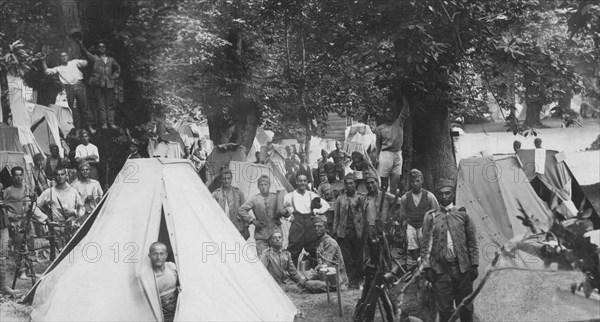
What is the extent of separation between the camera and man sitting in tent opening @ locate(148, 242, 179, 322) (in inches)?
469

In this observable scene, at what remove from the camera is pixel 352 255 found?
1486 centimetres

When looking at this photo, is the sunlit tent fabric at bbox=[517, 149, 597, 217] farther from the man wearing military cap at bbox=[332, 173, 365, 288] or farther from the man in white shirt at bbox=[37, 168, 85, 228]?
the man in white shirt at bbox=[37, 168, 85, 228]

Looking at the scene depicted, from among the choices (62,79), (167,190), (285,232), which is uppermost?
(62,79)

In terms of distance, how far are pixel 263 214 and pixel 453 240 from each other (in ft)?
15.5

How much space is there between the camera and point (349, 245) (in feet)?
48.8

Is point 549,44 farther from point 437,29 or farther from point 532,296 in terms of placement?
point 532,296

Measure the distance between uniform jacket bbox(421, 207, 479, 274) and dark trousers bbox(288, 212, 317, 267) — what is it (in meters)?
4.11

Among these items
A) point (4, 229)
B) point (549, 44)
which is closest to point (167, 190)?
point (4, 229)

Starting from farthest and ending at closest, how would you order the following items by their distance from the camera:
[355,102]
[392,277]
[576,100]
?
[576,100] < [355,102] < [392,277]

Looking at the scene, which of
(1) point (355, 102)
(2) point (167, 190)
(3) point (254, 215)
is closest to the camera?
(2) point (167, 190)

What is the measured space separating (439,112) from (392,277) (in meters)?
6.56

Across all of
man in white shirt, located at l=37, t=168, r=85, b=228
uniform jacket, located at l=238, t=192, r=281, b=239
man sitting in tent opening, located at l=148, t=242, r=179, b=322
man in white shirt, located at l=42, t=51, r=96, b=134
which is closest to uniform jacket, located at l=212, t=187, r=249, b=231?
uniform jacket, located at l=238, t=192, r=281, b=239

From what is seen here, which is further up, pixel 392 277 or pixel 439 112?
pixel 439 112

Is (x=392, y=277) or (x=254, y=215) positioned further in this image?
(x=254, y=215)
